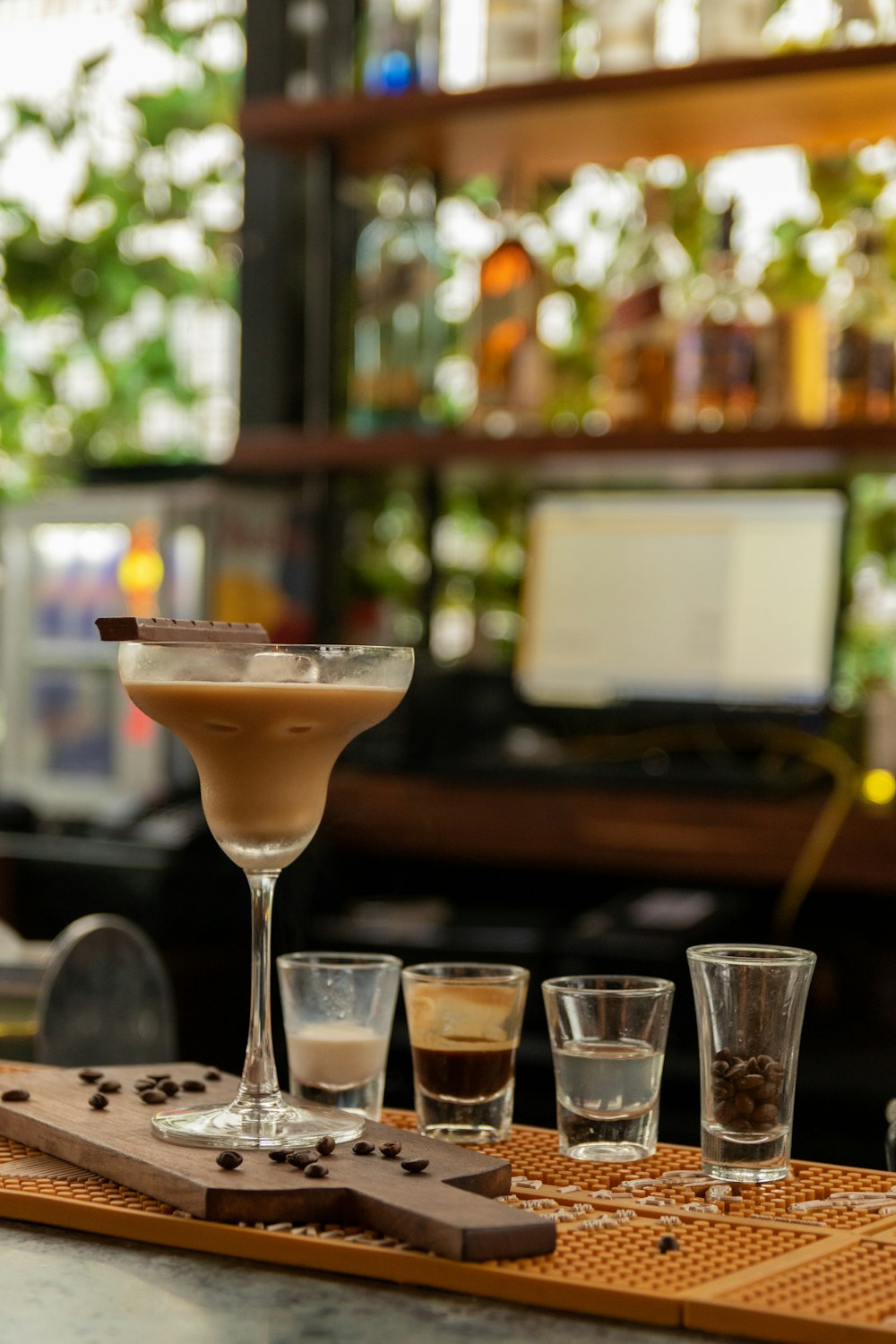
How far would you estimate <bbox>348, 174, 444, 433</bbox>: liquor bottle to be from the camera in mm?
2922

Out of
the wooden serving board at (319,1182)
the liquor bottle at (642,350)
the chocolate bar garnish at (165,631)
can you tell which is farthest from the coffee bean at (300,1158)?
the liquor bottle at (642,350)

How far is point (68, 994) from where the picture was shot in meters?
1.43

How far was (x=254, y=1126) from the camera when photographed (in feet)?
3.33

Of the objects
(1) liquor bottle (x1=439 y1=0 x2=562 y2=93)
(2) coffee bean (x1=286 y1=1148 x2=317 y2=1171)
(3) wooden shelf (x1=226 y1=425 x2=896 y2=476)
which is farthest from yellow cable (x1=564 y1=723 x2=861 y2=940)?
(2) coffee bean (x1=286 y1=1148 x2=317 y2=1171)

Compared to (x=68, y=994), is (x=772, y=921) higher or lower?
lower

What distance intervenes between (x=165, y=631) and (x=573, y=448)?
1.73 meters

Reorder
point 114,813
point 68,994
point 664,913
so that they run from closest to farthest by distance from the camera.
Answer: point 68,994, point 664,913, point 114,813

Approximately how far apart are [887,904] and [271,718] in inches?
75.7

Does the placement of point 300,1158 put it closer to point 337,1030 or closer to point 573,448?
point 337,1030

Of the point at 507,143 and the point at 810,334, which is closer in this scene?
the point at 810,334

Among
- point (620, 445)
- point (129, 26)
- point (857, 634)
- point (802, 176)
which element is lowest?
point (857, 634)

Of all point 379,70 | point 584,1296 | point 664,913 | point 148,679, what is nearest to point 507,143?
point 379,70

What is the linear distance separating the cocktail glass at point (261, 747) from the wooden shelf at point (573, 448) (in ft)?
5.15

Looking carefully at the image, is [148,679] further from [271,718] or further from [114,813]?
[114,813]
